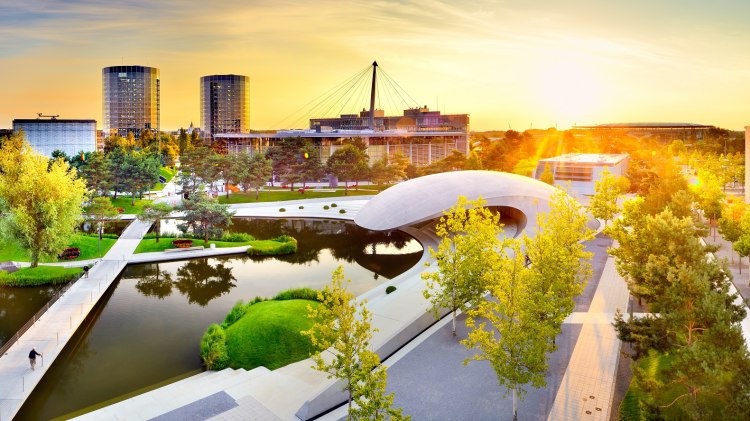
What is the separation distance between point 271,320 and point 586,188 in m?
71.0

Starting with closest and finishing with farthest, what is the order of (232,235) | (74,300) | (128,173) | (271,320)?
(271,320) < (74,300) < (232,235) < (128,173)

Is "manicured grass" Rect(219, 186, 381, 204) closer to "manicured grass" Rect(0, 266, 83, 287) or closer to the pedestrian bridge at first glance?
the pedestrian bridge

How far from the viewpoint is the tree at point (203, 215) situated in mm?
42812

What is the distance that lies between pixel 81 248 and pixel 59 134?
535ft

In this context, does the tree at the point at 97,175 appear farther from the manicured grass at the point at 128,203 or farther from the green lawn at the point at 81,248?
the green lawn at the point at 81,248

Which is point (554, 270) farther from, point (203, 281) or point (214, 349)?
point (203, 281)

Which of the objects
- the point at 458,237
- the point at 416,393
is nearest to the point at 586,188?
the point at 458,237

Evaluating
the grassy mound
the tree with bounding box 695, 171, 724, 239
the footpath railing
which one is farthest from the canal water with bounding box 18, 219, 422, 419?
the tree with bounding box 695, 171, 724, 239

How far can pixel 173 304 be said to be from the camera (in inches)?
1161

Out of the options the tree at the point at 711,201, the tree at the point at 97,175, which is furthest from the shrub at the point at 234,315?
the tree at the point at 97,175

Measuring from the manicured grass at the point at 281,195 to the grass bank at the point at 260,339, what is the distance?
47691 mm

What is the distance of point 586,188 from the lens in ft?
271

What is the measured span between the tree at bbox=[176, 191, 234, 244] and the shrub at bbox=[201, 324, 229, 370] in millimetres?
21187

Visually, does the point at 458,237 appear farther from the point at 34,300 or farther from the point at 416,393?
the point at 34,300
